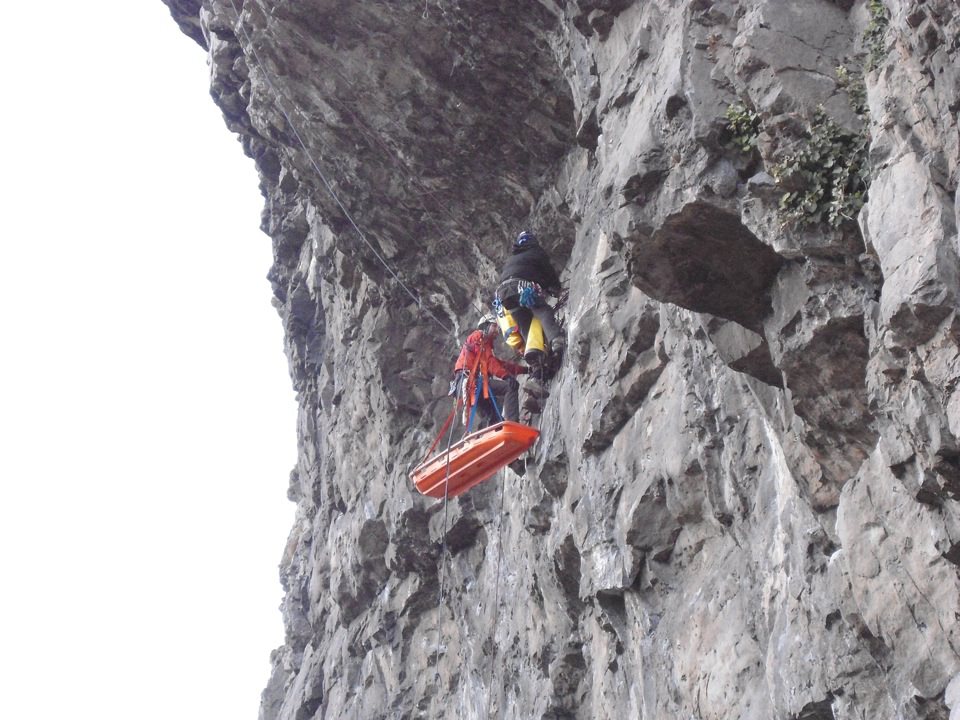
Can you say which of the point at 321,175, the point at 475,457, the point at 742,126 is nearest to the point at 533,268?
the point at 475,457

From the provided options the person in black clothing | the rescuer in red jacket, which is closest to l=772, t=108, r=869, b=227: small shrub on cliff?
the person in black clothing

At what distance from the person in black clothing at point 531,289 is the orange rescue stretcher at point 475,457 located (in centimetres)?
119

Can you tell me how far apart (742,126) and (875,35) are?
1074 millimetres

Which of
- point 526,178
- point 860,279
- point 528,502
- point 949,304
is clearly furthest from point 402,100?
point 949,304

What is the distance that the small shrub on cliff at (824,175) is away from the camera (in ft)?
23.2

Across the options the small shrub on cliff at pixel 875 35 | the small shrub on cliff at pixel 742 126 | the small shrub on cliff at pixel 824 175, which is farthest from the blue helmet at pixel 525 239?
the small shrub on cliff at pixel 875 35

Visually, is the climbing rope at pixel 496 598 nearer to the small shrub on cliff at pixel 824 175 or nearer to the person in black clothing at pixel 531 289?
the person in black clothing at pixel 531 289

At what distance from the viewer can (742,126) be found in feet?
25.9

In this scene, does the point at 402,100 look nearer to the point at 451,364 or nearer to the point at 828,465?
the point at 451,364

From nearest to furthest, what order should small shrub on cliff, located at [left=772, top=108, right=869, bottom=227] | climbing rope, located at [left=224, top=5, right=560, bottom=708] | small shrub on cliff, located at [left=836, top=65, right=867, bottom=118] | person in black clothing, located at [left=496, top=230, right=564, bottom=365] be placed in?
small shrub on cliff, located at [left=772, top=108, right=869, bottom=227]
small shrub on cliff, located at [left=836, top=65, right=867, bottom=118]
person in black clothing, located at [left=496, top=230, right=564, bottom=365]
climbing rope, located at [left=224, top=5, right=560, bottom=708]

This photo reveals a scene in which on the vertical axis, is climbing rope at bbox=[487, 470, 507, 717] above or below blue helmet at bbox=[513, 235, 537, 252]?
below

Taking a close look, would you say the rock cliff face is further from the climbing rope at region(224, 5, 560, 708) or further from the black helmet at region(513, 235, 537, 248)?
the black helmet at region(513, 235, 537, 248)

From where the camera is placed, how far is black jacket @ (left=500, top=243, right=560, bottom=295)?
13070 mm

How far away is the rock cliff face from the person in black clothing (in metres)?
0.43
